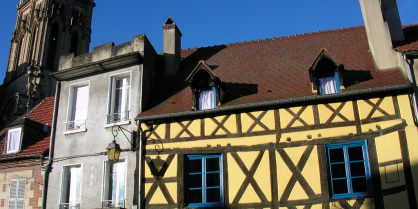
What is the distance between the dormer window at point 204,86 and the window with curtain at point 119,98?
1.80 meters

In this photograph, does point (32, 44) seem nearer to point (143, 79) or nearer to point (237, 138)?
point (143, 79)

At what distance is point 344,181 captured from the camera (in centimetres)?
975

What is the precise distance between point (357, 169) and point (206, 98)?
3.93 m

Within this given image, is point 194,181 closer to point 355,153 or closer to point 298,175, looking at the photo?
point 298,175

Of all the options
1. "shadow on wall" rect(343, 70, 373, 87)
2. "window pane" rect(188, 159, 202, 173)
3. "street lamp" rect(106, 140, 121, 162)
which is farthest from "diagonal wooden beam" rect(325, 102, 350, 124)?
"street lamp" rect(106, 140, 121, 162)

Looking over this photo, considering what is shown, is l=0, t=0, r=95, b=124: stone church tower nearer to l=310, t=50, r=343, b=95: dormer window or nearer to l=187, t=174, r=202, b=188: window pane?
l=187, t=174, r=202, b=188: window pane

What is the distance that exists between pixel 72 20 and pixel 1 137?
32.3 metres

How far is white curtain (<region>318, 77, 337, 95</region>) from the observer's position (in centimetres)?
1069

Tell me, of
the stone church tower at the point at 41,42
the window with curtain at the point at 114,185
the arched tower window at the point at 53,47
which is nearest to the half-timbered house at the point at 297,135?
the window with curtain at the point at 114,185

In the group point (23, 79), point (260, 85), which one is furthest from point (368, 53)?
point (23, 79)

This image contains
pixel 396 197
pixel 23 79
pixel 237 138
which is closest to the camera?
pixel 396 197

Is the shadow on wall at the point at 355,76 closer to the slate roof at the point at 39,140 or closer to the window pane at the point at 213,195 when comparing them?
the window pane at the point at 213,195

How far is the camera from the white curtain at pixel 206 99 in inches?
447

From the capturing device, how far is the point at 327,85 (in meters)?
10.8
